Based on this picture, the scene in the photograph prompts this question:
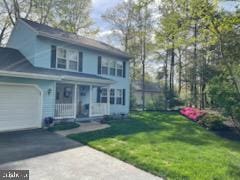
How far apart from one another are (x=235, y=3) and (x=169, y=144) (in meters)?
5.84

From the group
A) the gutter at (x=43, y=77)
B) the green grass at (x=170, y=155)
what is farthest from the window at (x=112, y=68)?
the green grass at (x=170, y=155)

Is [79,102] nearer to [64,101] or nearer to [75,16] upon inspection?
[64,101]

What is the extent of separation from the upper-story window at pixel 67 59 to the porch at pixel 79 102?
1.17 meters

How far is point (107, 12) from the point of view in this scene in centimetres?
3192

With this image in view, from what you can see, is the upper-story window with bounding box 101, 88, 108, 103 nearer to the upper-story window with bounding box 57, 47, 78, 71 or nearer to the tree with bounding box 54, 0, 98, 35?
the upper-story window with bounding box 57, 47, 78, 71

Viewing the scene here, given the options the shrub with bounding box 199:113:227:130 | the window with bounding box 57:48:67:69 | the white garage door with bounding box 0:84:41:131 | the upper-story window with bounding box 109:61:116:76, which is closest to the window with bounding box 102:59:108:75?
the upper-story window with bounding box 109:61:116:76

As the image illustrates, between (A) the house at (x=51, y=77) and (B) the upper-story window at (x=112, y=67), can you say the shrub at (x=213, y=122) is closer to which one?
(A) the house at (x=51, y=77)

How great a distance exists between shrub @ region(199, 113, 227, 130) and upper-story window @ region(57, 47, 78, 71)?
30.1 feet

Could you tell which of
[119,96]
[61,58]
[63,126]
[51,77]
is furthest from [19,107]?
[119,96]

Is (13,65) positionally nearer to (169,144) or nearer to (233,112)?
(169,144)

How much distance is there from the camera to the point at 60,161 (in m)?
7.16

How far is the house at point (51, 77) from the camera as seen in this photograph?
467 inches

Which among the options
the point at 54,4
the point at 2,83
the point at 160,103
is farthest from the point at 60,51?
the point at 160,103

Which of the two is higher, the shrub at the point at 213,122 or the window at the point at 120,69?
the window at the point at 120,69
